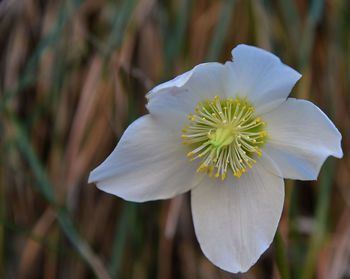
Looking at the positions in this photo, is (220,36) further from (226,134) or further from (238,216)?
(238,216)

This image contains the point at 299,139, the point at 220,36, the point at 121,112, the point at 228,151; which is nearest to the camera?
the point at 299,139

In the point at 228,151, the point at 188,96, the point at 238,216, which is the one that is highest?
the point at 188,96

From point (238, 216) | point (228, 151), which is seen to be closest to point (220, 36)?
point (228, 151)

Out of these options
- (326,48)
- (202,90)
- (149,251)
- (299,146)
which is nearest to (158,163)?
(202,90)

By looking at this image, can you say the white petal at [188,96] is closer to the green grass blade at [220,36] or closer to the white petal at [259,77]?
the white petal at [259,77]

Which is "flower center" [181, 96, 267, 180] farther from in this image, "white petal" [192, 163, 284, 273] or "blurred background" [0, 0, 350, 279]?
"blurred background" [0, 0, 350, 279]

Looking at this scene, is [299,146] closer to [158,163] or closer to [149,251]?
[158,163]

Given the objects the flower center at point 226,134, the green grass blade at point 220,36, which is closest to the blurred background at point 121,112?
the green grass blade at point 220,36

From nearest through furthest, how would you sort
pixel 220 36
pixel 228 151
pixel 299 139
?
pixel 299 139
pixel 228 151
pixel 220 36
